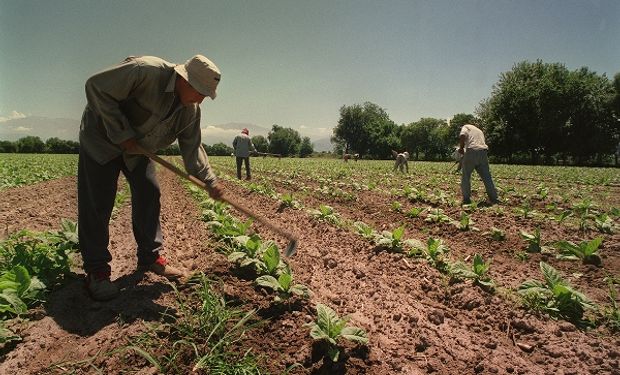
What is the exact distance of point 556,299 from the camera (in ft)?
10.8

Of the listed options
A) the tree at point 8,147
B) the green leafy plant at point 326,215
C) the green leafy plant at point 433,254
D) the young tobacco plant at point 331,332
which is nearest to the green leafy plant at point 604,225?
the green leafy plant at point 433,254

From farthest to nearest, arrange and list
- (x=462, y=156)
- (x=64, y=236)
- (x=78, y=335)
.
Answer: (x=462, y=156), (x=64, y=236), (x=78, y=335)

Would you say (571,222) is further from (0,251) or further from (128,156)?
(0,251)

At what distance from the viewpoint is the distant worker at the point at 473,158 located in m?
8.42

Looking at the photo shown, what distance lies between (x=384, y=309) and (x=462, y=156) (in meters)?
6.67

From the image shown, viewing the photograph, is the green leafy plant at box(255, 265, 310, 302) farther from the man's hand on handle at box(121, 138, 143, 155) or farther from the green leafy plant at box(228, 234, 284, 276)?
the man's hand on handle at box(121, 138, 143, 155)

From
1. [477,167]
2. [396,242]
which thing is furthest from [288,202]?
[477,167]

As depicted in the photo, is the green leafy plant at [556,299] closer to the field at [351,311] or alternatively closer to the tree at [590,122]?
the field at [351,311]

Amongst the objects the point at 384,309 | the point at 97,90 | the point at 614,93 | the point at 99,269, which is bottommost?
the point at 384,309

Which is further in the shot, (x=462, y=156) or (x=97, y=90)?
(x=462, y=156)

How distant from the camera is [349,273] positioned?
427 centimetres

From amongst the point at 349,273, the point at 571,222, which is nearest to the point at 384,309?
the point at 349,273

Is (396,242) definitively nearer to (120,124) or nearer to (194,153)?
(194,153)

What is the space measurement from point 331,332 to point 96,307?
205cm
